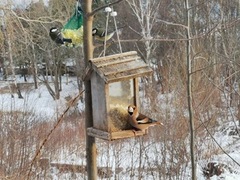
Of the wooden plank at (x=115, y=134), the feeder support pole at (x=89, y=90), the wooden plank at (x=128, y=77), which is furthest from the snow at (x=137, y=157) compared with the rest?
the wooden plank at (x=128, y=77)

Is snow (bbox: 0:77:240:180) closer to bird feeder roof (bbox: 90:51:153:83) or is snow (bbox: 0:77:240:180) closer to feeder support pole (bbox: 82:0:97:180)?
feeder support pole (bbox: 82:0:97:180)

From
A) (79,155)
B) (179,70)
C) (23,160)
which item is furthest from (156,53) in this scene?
(23,160)

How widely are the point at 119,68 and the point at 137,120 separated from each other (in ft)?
0.89

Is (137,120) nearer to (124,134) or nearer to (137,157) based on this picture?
(124,134)

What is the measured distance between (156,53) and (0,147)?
1048 centimetres

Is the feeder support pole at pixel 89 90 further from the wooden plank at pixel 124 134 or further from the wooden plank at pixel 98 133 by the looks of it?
the wooden plank at pixel 124 134

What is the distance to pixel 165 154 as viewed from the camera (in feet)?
19.0

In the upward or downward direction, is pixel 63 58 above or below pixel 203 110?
above

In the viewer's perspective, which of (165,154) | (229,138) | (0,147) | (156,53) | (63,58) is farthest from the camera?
(63,58)

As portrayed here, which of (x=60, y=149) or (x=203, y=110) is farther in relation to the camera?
(x=203, y=110)

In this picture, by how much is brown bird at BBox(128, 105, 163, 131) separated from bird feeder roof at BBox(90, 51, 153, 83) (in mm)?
190

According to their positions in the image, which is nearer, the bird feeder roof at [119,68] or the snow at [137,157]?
the bird feeder roof at [119,68]

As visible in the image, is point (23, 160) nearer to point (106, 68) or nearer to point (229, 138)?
point (106, 68)

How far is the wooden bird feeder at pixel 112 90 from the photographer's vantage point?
1.92 metres
